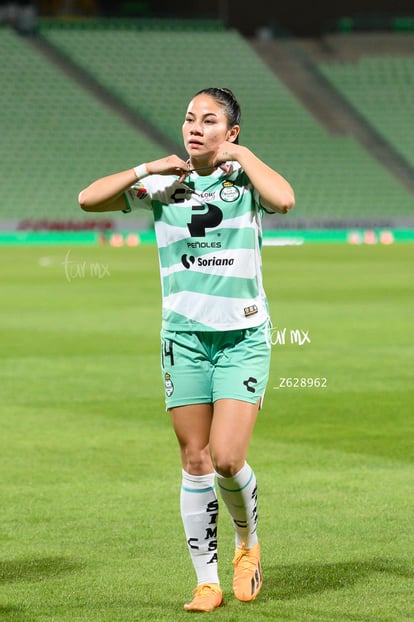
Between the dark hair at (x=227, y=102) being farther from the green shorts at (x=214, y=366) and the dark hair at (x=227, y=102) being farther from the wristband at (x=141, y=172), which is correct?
the green shorts at (x=214, y=366)

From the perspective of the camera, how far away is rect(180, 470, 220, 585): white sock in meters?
5.79

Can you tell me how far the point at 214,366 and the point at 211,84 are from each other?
48532mm

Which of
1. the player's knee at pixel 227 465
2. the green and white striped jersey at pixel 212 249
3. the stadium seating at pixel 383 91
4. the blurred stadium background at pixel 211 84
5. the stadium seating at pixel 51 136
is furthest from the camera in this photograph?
the stadium seating at pixel 383 91

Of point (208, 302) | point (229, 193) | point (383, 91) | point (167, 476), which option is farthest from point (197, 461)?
point (383, 91)

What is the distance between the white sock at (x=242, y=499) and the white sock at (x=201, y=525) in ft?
0.25

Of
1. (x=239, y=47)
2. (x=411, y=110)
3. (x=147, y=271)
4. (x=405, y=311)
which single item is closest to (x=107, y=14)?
(x=239, y=47)

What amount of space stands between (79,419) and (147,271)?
18.8 metres

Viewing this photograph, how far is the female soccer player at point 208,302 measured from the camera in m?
5.68

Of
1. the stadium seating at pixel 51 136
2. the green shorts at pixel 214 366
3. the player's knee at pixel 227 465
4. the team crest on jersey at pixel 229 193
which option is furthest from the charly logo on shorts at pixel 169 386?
the stadium seating at pixel 51 136

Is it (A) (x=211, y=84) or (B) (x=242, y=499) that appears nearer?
(B) (x=242, y=499)

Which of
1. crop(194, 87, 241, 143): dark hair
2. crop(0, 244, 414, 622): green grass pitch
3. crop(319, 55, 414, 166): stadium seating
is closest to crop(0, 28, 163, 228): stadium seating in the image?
crop(319, 55, 414, 166): stadium seating

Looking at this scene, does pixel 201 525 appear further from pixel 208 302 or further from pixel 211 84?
pixel 211 84

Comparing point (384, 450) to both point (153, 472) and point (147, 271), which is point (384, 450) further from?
point (147, 271)

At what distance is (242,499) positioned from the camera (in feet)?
19.2
